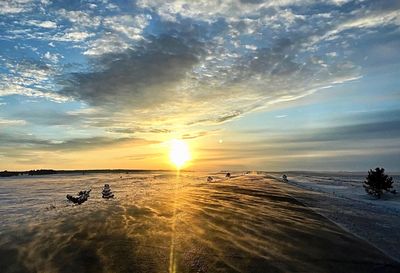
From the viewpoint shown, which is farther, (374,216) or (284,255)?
(374,216)

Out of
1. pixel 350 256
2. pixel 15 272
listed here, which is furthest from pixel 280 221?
pixel 15 272

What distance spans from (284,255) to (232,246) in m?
1.57

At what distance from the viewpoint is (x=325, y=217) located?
54.7 feet

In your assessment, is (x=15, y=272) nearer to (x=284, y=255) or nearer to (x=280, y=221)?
(x=284, y=255)

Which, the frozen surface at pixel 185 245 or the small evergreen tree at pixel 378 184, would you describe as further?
the small evergreen tree at pixel 378 184

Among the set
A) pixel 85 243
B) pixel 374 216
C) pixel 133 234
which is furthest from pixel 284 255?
pixel 374 216

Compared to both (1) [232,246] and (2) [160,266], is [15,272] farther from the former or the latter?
(1) [232,246]

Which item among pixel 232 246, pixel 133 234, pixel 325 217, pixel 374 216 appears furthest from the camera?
pixel 374 216

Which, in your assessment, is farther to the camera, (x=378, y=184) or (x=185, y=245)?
(x=378, y=184)

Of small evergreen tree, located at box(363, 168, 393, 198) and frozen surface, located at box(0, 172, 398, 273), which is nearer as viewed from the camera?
frozen surface, located at box(0, 172, 398, 273)

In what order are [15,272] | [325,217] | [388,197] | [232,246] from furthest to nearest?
[388,197]
[325,217]
[232,246]
[15,272]

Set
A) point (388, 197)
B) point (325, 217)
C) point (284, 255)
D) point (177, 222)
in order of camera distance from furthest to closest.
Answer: point (388, 197), point (325, 217), point (177, 222), point (284, 255)

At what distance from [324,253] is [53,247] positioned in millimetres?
7722

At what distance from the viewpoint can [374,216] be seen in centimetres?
1808
